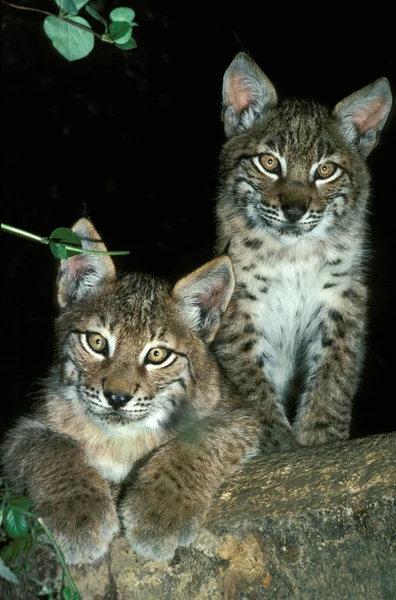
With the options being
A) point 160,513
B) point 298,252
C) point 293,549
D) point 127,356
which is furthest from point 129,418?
point 298,252

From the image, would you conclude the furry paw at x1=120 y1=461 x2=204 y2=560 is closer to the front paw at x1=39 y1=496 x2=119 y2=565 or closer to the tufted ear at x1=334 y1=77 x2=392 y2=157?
the front paw at x1=39 y1=496 x2=119 y2=565

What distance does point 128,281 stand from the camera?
4762 millimetres

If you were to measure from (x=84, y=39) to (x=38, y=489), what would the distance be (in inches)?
77.7

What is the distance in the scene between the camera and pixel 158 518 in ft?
12.3

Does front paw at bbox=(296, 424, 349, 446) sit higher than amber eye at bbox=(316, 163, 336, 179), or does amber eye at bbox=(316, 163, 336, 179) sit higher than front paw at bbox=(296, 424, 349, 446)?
amber eye at bbox=(316, 163, 336, 179)

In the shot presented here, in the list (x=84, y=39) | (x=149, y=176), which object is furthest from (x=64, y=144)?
(x=84, y=39)

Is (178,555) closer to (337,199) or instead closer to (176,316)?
(176,316)

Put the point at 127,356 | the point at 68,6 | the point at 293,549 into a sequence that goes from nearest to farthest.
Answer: the point at 68,6 → the point at 293,549 → the point at 127,356

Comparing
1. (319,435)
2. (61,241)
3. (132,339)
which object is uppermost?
(61,241)

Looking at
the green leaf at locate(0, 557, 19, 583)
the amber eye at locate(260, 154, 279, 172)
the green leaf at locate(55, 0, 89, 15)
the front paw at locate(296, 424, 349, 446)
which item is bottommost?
the front paw at locate(296, 424, 349, 446)

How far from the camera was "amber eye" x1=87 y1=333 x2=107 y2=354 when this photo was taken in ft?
14.1

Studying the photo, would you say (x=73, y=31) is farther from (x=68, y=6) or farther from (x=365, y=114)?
(x=365, y=114)

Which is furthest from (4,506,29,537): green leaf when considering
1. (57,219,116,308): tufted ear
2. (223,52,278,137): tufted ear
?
(223,52,278,137): tufted ear

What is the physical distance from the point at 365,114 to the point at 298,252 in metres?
0.99
